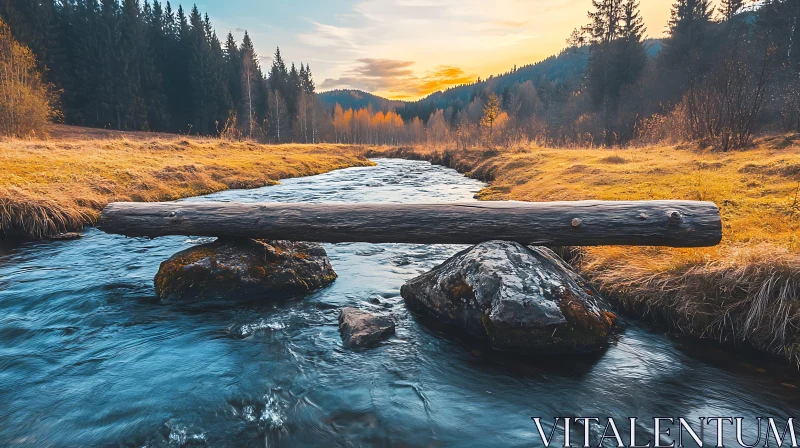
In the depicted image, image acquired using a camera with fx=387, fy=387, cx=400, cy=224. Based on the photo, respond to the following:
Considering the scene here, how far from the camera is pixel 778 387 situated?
3.79 meters

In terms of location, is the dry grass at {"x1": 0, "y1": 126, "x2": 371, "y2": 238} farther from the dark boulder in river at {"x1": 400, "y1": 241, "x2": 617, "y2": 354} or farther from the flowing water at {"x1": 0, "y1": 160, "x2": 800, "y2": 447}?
the dark boulder in river at {"x1": 400, "y1": 241, "x2": 617, "y2": 354}

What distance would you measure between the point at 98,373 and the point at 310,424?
8.36 feet

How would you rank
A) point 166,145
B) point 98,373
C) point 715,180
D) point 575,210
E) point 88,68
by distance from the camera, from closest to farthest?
point 98,373
point 575,210
point 715,180
point 166,145
point 88,68

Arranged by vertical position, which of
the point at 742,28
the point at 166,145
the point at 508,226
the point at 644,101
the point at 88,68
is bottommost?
the point at 508,226

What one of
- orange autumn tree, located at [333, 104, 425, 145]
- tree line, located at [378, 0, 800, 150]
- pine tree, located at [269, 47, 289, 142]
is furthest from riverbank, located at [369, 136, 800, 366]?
orange autumn tree, located at [333, 104, 425, 145]

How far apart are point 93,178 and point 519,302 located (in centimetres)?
1442

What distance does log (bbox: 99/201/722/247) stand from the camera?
505 cm

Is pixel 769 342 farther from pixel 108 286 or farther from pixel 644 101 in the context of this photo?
pixel 644 101

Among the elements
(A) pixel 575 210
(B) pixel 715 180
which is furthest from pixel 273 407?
(B) pixel 715 180

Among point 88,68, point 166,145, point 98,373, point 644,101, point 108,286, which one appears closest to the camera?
point 98,373

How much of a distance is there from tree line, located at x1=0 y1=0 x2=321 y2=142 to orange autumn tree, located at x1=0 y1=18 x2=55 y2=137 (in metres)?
25.3

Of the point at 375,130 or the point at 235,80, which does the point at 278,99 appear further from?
the point at 375,130

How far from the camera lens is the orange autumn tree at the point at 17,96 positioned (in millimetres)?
21156

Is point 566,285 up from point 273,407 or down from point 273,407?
up
